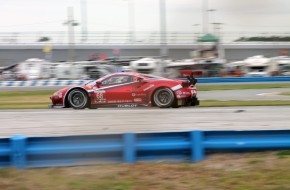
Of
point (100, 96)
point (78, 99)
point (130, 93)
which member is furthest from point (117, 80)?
point (78, 99)

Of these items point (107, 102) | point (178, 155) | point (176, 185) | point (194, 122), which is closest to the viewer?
point (176, 185)

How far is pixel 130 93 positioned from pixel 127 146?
7.50 m

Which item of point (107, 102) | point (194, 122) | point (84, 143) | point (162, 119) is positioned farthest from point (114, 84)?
point (84, 143)

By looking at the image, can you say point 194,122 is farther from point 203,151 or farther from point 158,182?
point 158,182

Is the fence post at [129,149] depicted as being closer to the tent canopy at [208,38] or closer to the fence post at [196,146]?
the fence post at [196,146]

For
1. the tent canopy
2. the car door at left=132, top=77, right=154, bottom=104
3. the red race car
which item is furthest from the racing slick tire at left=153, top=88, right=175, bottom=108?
the tent canopy

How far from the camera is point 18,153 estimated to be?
4.51m

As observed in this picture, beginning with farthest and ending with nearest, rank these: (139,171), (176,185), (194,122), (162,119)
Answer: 1. (162,119)
2. (194,122)
3. (139,171)
4. (176,185)

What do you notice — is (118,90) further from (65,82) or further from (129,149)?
(65,82)

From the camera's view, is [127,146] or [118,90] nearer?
[127,146]

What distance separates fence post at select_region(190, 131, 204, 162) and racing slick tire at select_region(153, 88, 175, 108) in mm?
7059

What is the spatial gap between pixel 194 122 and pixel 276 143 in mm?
3184

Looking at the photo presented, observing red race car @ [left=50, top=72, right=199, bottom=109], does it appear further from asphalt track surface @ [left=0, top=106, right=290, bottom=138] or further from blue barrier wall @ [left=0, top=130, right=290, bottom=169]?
blue barrier wall @ [left=0, top=130, right=290, bottom=169]

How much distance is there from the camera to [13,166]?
178 inches
